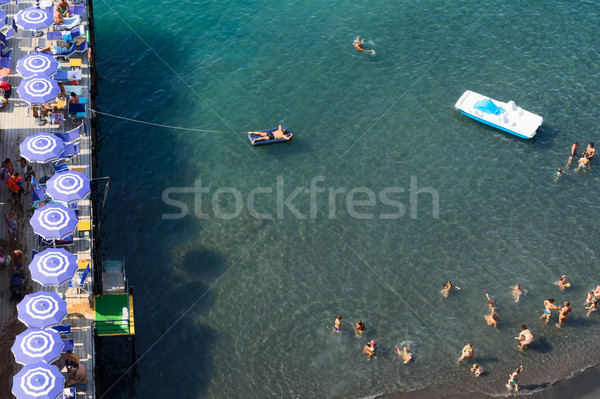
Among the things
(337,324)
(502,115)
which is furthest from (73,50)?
(502,115)

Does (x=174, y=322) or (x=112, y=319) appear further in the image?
(x=174, y=322)

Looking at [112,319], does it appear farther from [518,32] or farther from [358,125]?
[518,32]

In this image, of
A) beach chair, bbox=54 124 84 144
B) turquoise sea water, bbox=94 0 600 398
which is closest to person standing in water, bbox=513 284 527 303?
turquoise sea water, bbox=94 0 600 398

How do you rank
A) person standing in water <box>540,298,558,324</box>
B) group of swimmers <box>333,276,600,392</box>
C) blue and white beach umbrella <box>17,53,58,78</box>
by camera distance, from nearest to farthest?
group of swimmers <box>333,276,600,392</box> → person standing in water <box>540,298,558,324</box> → blue and white beach umbrella <box>17,53,58,78</box>

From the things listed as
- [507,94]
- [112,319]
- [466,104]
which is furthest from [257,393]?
[507,94]

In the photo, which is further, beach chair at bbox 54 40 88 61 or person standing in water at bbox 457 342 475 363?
beach chair at bbox 54 40 88 61

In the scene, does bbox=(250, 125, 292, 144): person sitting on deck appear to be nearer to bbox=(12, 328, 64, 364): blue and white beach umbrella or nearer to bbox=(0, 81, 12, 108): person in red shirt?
bbox=(0, 81, 12, 108): person in red shirt

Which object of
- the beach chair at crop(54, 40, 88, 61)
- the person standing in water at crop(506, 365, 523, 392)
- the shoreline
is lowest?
the shoreline

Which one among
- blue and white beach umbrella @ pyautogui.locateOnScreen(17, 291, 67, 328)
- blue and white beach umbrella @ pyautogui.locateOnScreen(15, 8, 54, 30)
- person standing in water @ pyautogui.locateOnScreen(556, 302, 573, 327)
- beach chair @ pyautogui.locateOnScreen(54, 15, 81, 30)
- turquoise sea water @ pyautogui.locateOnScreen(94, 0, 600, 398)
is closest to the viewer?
blue and white beach umbrella @ pyautogui.locateOnScreen(17, 291, 67, 328)
